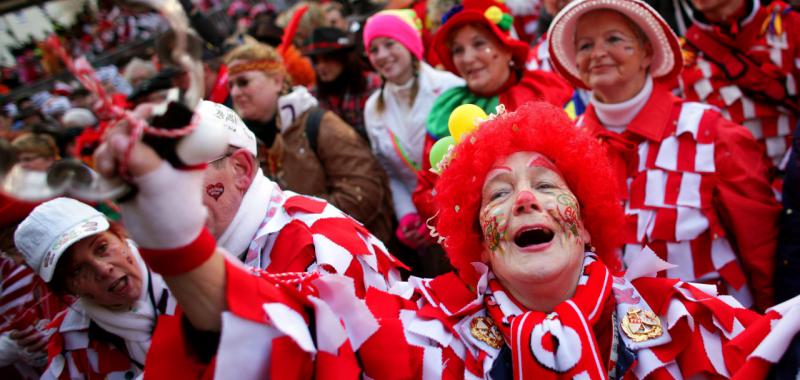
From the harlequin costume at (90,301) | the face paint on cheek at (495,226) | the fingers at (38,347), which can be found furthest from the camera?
the fingers at (38,347)

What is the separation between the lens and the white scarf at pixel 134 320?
2650 millimetres

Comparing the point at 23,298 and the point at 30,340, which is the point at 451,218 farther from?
the point at 23,298

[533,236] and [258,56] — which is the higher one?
[533,236]

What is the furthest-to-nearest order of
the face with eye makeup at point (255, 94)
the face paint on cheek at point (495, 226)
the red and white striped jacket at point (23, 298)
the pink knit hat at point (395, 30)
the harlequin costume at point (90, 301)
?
the pink knit hat at point (395, 30), the face with eye makeup at point (255, 94), the red and white striped jacket at point (23, 298), the harlequin costume at point (90, 301), the face paint on cheek at point (495, 226)

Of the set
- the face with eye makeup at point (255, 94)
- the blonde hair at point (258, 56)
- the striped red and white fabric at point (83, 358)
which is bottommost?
Result: the striped red and white fabric at point (83, 358)

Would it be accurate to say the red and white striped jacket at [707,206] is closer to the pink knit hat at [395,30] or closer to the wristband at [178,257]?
the pink knit hat at [395,30]

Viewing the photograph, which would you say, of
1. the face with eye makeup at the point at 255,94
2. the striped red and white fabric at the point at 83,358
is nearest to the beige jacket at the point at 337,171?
the face with eye makeup at the point at 255,94

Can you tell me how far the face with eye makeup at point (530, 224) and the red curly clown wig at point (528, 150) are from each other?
51mm

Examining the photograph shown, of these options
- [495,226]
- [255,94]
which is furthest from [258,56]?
[495,226]

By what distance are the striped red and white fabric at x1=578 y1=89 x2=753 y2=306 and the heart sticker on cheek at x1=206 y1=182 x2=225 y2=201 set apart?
177 cm

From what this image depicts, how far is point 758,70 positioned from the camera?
3.56 m

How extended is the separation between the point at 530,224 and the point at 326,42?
3.17m

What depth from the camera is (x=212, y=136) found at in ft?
4.46

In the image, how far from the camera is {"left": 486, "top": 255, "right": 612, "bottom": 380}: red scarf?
5.81 ft
